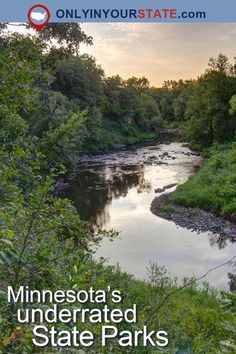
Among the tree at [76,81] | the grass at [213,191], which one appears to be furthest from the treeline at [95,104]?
the grass at [213,191]

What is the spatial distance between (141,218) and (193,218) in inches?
108

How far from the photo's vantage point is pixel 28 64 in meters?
5.05

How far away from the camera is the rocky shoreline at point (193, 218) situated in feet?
63.2

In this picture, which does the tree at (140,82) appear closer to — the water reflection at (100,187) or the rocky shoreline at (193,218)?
the water reflection at (100,187)

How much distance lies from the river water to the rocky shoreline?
481mm

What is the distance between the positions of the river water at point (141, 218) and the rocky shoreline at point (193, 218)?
481 millimetres

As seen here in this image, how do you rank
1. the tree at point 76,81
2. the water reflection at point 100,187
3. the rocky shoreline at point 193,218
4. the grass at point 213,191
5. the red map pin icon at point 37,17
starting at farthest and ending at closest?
the tree at point 76,81 < the water reflection at point 100,187 < the grass at point 213,191 < the rocky shoreline at point 193,218 < the red map pin icon at point 37,17

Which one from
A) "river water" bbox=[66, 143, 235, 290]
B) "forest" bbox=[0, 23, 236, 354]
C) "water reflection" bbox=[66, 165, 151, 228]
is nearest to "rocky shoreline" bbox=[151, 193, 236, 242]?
"river water" bbox=[66, 143, 235, 290]

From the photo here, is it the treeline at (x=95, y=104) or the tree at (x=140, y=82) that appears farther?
the tree at (x=140, y=82)

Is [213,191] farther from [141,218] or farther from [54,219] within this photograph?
[54,219]

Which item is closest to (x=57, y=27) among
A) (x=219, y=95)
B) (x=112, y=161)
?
(x=112, y=161)

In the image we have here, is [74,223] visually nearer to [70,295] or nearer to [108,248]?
[70,295]

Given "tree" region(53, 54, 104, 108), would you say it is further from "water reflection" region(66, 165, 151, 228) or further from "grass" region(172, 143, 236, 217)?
"grass" region(172, 143, 236, 217)

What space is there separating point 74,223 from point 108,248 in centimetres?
1305
